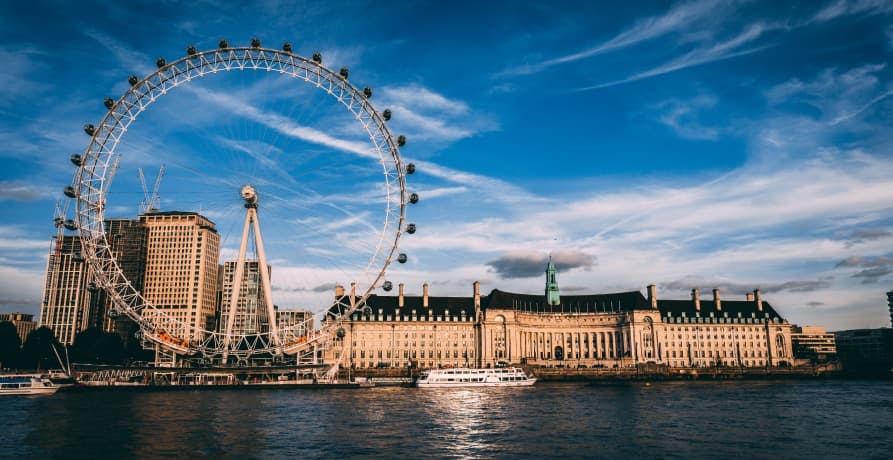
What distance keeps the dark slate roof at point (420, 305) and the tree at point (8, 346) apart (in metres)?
80.8

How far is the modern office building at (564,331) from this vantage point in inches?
6762

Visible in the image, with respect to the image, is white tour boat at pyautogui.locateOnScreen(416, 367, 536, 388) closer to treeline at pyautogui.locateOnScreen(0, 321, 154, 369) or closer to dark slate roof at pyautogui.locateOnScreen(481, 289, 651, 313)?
dark slate roof at pyautogui.locateOnScreen(481, 289, 651, 313)

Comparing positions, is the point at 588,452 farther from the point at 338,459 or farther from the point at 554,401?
the point at 554,401

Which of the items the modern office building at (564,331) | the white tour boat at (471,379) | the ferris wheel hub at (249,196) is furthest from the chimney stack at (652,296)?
the ferris wheel hub at (249,196)

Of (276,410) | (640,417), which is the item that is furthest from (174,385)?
(640,417)

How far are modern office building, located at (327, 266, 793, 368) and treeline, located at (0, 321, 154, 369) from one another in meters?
51.8

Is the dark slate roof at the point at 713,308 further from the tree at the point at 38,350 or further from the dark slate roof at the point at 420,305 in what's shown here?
the tree at the point at 38,350

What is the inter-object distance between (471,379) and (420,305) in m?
50.5

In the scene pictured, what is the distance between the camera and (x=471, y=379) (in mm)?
130250

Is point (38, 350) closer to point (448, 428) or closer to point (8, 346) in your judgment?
point (8, 346)

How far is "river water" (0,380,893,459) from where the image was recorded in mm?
45875

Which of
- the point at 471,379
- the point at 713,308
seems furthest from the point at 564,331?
the point at 471,379

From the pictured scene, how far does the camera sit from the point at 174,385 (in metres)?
118

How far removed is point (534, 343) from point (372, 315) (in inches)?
1967
